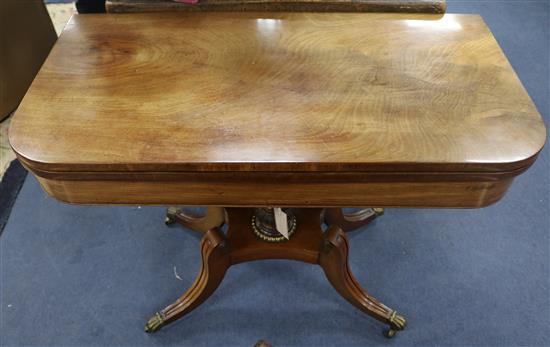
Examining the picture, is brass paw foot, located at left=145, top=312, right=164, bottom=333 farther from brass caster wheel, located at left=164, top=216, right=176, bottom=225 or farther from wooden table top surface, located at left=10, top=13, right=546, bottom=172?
wooden table top surface, located at left=10, top=13, right=546, bottom=172

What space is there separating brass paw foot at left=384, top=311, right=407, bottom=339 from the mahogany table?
0.47m

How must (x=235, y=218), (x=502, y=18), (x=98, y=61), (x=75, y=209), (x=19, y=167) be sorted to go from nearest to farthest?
1. (x=98, y=61)
2. (x=235, y=218)
3. (x=75, y=209)
4. (x=19, y=167)
5. (x=502, y=18)

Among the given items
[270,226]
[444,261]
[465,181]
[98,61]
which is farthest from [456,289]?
[98,61]

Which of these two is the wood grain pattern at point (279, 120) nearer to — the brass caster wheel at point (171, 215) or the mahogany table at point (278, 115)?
the mahogany table at point (278, 115)

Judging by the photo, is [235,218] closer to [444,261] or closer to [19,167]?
[444,261]

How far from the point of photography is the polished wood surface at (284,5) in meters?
0.85

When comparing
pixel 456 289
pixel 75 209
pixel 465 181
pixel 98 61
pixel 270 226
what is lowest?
pixel 456 289

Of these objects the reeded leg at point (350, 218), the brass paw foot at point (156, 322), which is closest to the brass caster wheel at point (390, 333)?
the reeded leg at point (350, 218)

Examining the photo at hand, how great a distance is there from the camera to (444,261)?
120 centimetres

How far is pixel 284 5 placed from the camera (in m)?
0.86

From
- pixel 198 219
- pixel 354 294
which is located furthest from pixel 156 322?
pixel 354 294

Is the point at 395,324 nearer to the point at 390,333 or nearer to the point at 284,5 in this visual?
the point at 390,333

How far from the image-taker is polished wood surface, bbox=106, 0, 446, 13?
2.79 ft

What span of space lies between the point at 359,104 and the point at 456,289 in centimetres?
72
